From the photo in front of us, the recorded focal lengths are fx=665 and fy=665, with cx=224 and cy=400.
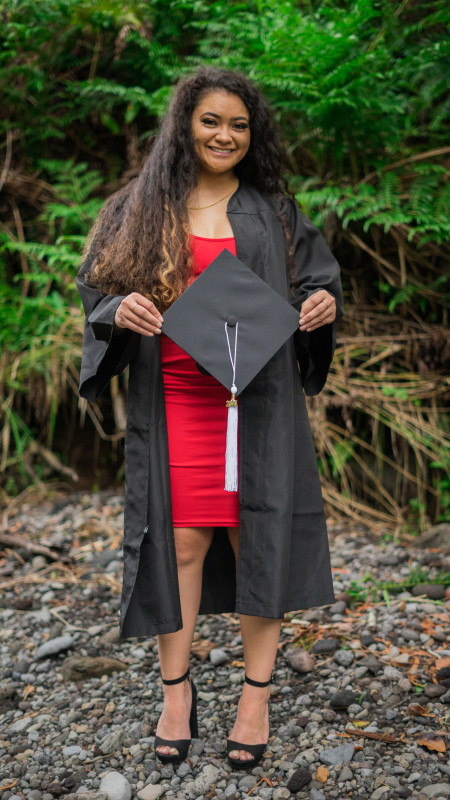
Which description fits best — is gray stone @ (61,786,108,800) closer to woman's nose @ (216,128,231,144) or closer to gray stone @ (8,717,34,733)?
gray stone @ (8,717,34,733)

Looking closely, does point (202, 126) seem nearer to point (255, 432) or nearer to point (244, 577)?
point (255, 432)

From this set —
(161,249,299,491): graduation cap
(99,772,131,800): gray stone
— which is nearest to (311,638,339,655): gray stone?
(99,772,131,800): gray stone

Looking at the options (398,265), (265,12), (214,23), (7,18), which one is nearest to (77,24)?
(7,18)

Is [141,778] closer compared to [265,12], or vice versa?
[141,778]

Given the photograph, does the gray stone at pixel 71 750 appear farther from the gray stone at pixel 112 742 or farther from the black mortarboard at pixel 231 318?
the black mortarboard at pixel 231 318

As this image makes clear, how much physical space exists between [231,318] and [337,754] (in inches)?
49.4

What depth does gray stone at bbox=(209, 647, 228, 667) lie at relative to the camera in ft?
8.05

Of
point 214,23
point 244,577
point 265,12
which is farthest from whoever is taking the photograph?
point 214,23

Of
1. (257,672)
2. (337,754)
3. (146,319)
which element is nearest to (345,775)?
(337,754)

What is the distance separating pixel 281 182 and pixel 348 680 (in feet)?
5.47

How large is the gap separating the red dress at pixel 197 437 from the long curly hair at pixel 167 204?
98mm

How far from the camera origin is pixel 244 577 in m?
1.85

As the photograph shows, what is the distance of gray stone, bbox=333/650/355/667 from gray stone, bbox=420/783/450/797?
64cm

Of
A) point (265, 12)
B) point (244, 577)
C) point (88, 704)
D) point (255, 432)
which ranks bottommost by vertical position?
point (88, 704)
